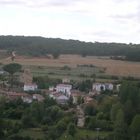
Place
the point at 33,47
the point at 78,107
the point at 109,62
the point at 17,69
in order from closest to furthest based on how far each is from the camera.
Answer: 1. the point at 78,107
2. the point at 17,69
3. the point at 109,62
4. the point at 33,47

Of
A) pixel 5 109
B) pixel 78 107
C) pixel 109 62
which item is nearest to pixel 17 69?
pixel 109 62

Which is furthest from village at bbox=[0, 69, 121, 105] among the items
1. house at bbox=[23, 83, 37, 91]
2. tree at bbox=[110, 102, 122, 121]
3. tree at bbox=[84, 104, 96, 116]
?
tree at bbox=[110, 102, 122, 121]

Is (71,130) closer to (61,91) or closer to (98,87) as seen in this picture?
(61,91)

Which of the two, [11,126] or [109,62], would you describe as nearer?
[11,126]

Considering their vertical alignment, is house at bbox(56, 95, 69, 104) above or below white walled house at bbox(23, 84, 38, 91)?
below

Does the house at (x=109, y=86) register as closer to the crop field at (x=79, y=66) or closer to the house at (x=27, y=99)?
the crop field at (x=79, y=66)

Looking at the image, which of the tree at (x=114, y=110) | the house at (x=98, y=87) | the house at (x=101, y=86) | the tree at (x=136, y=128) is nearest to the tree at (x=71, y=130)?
the tree at (x=136, y=128)

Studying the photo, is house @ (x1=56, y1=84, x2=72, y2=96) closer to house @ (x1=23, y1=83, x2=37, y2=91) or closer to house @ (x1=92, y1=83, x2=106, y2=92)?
house @ (x1=23, y1=83, x2=37, y2=91)

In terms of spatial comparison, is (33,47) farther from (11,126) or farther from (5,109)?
(11,126)
